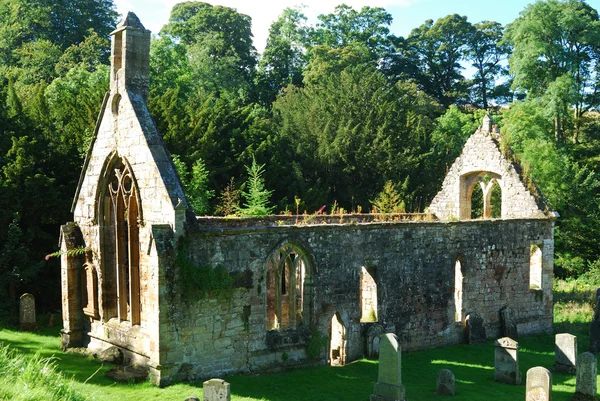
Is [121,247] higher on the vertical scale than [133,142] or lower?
lower

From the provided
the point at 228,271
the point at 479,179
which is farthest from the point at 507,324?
the point at 228,271

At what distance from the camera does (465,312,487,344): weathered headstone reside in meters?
17.6

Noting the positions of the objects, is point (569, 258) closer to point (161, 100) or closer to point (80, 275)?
point (161, 100)

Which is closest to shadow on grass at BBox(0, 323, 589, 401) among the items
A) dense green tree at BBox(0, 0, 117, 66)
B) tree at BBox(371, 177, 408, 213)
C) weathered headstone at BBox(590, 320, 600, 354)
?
weathered headstone at BBox(590, 320, 600, 354)

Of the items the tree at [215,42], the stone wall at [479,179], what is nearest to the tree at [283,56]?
the tree at [215,42]

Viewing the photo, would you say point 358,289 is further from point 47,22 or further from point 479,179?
point 47,22

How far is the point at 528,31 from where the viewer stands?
3675 centimetres

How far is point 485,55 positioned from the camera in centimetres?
5291

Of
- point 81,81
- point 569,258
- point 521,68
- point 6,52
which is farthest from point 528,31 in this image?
point 6,52

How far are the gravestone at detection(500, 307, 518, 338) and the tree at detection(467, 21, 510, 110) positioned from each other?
36173mm

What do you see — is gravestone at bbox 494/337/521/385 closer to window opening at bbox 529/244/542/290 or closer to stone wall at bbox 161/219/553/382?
stone wall at bbox 161/219/553/382

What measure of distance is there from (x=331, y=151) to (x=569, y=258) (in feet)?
45.2

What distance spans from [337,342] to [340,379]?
1.76 m

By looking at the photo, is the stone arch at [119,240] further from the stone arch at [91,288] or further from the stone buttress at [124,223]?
the stone arch at [91,288]
